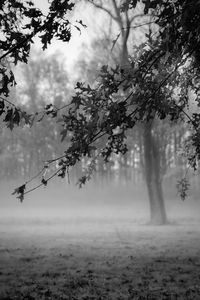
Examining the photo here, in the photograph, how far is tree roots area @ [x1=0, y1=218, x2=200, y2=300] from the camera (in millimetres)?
5867

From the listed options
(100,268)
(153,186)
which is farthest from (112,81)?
(153,186)

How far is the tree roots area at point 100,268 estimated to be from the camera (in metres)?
5.87

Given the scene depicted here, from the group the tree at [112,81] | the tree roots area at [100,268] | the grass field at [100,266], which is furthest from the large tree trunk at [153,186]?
the tree at [112,81]

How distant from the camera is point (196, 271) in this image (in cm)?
748

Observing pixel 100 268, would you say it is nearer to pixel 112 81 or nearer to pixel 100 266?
pixel 100 266

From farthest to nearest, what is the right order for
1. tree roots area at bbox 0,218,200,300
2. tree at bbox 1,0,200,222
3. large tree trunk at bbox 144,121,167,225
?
large tree trunk at bbox 144,121,167,225 < tree roots area at bbox 0,218,200,300 < tree at bbox 1,0,200,222

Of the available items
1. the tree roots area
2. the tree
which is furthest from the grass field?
the tree

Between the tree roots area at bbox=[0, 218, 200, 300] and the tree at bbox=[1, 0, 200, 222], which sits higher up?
the tree at bbox=[1, 0, 200, 222]

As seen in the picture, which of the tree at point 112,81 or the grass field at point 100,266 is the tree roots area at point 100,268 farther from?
the tree at point 112,81

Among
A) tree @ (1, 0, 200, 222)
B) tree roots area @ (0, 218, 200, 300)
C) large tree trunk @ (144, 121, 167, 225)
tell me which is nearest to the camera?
tree @ (1, 0, 200, 222)

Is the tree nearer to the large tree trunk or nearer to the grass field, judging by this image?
the grass field

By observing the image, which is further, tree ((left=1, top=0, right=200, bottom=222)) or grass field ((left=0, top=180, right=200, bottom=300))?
grass field ((left=0, top=180, right=200, bottom=300))

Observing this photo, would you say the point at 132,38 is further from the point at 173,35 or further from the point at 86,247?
the point at 173,35

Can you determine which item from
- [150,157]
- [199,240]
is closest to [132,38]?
[150,157]
